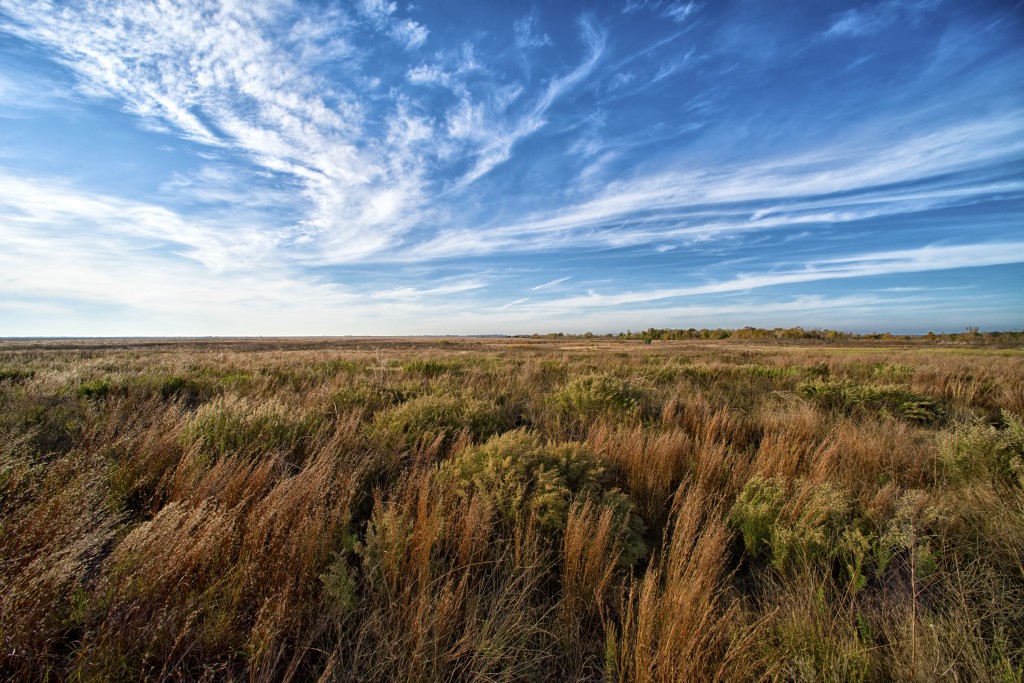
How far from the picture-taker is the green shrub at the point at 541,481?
3.09 meters

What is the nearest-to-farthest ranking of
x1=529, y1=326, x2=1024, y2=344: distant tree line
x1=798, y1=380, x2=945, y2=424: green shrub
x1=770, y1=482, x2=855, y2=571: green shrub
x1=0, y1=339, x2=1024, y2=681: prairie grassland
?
1. x1=0, y1=339, x2=1024, y2=681: prairie grassland
2. x1=770, y1=482, x2=855, y2=571: green shrub
3. x1=798, y1=380, x2=945, y2=424: green shrub
4. x1=529, y1=326, x2=1024, y2=344: distant tree line

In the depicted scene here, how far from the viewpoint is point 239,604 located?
2.17 m

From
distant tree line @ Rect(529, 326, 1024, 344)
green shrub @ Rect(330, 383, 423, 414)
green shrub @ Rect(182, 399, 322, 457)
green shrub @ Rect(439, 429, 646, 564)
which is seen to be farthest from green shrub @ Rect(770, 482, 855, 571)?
distant tree line @ Rect(529, 326, 1024, 344)

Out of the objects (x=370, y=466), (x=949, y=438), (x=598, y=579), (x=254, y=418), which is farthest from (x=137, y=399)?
(x=949, y=438)

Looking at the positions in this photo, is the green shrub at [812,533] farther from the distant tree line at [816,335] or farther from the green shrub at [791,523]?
the distant tree line at [816,335]

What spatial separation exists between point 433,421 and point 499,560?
3086 mm

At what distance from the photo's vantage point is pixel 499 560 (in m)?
2.60

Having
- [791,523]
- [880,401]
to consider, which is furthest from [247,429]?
[880,401]

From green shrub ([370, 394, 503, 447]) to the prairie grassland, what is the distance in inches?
3.7

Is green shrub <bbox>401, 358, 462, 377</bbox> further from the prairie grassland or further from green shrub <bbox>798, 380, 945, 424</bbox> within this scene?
green shrub <bbox>798, 380, 945, 424</bbox>

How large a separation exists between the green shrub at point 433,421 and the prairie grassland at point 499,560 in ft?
0.31

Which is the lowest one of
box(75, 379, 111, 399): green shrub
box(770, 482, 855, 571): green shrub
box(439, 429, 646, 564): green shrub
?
box(770, 482, 855, 571): green shrub

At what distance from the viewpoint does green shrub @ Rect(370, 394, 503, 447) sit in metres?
5.03

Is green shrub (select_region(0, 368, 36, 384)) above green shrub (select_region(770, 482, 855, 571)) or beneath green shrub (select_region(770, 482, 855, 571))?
above
